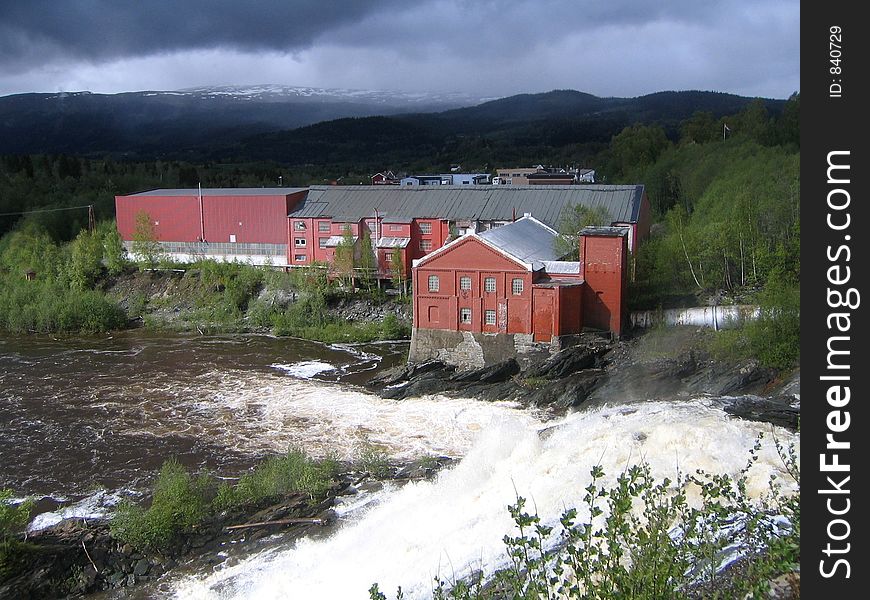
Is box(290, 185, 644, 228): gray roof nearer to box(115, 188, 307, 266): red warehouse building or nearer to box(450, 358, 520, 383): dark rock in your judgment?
box(115, 188, 307, 266): red warehouse building

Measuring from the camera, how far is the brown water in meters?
22.8

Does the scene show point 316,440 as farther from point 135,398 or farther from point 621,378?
point 621,378

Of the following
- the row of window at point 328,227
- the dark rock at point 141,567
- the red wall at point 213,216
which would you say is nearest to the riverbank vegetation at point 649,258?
the red wall at point 213,216

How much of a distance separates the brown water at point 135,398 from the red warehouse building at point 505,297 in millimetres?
3704

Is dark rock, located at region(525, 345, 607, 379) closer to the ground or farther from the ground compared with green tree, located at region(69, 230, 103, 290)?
closer to the ground

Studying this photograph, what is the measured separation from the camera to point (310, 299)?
138 feet

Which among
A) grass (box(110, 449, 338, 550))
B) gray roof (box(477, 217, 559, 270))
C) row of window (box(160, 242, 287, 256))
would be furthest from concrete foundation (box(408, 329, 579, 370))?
→ row of window (box(160, 242, 287, 256))

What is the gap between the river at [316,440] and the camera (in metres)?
15.0

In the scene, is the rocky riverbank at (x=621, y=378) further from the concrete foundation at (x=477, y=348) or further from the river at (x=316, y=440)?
the river at (x=316, y=440)

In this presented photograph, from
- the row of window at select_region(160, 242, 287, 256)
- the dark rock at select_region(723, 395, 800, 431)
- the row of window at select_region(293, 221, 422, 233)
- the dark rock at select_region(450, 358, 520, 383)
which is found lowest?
the dark rock at select_region(450, 358, 520, 383)

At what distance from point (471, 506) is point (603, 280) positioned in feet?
56.4

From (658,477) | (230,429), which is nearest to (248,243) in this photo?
(230,429)

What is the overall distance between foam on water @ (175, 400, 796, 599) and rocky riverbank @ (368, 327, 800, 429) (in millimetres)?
3732

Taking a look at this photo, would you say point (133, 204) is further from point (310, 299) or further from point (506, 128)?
point (506, 128)
